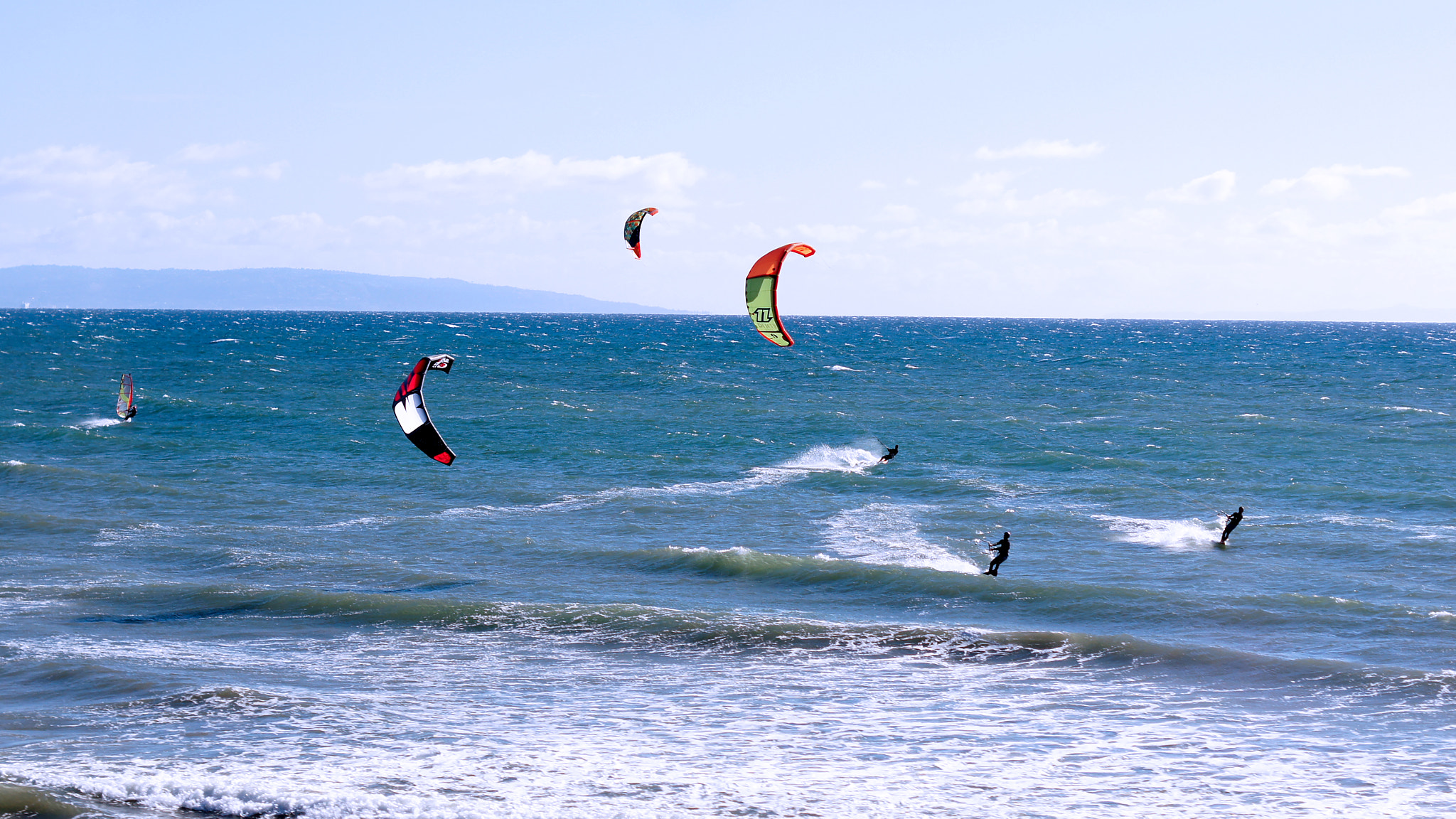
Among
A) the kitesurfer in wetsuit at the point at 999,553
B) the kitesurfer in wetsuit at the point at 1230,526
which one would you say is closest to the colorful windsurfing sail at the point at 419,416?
the kitesurfer in wetsuit at the point at 999,553

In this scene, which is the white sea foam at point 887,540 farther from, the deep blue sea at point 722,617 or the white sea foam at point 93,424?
the white sea foam at point 93,424

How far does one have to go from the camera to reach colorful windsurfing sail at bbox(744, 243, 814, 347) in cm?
1775

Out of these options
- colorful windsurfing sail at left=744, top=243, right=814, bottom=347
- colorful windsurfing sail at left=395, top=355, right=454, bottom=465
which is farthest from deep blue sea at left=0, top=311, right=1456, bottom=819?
colorful windsurfing sail at left=744, top=243, right=814, bottom=347

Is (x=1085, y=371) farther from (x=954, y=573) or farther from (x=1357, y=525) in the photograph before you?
(x=954, y=573)

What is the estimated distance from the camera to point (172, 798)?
33.0ft

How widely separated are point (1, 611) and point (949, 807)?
14439mm

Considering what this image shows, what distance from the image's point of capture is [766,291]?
17.9 metres

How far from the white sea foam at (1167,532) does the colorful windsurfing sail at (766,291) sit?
10572 millimetres

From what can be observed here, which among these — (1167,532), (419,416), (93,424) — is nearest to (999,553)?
(1167,532)

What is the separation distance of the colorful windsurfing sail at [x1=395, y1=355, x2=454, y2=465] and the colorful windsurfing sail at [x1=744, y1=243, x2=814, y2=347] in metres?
5.11

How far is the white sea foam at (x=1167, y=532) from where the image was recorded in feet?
77.2

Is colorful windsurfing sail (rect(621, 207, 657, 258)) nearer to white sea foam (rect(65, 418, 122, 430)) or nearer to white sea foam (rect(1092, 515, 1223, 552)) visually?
white sea foam (rect(1092, 515, 1223, 552))

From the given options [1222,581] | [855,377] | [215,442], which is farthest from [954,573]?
[855,377]

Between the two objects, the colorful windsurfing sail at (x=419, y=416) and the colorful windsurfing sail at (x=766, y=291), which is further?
the colorful windsurfing sail at (x=766, y=291)
